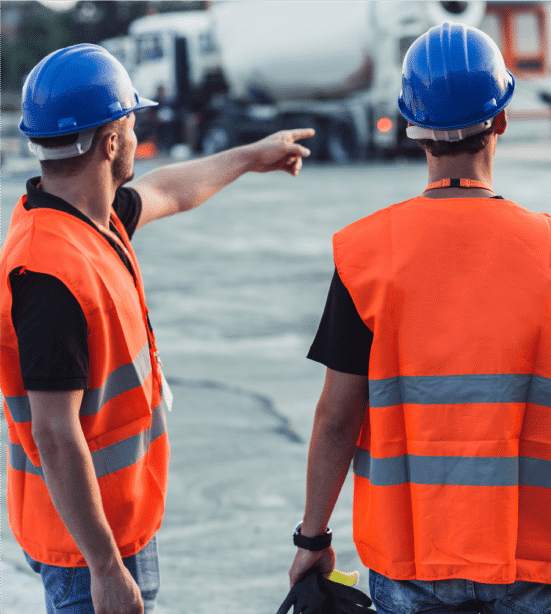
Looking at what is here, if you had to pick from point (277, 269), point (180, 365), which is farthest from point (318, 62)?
point (180, 365)

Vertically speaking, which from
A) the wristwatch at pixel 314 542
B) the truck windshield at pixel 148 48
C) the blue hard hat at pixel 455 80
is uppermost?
the blue hard hat at pixel 455 80

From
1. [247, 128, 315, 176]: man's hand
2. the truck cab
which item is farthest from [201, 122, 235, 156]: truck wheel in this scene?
[247, 128, 315, 176]: man's hand

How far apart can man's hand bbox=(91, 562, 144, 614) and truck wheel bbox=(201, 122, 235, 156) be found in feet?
81.2

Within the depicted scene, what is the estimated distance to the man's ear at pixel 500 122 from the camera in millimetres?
1997

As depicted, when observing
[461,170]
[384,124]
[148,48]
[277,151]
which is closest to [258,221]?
[384,124]

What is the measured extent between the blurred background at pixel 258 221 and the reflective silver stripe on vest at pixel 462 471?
1976mm

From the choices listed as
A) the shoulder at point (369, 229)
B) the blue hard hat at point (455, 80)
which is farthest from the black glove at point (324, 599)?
the blue hard hat at point (455, 80)

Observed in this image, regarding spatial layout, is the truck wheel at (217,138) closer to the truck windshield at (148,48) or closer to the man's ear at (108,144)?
the truck windshield at (148,48)

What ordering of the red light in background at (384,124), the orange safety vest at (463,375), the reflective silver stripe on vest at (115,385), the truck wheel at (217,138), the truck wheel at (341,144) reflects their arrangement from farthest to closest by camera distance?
the truck wheel at (217,138), the truck wheel at (341,144), the red light in background at (384,124), the reflective silver stripe on vest at (115,385), the orange safety vest at (463,375)

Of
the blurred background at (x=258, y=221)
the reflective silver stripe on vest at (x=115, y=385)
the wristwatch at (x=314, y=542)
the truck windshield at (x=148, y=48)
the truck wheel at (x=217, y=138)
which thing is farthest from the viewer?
the truck windshield at (x=148, y=48)

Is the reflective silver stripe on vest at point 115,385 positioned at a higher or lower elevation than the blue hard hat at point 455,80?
lower

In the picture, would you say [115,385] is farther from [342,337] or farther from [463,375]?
[463,375]

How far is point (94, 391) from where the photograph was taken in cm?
208

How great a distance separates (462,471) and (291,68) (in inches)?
866
